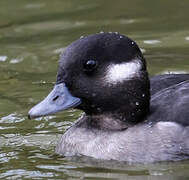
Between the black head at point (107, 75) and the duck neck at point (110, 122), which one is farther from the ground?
the black head at point (107, 75)

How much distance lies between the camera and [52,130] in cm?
891

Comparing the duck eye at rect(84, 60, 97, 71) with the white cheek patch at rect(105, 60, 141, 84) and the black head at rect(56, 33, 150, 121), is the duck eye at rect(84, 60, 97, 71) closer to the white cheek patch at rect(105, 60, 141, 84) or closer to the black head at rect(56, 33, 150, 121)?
the black head at rect(56, 33, 150, 121)

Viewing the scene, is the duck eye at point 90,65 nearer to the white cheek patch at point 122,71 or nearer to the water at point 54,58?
the white cheek patch at point 122,71

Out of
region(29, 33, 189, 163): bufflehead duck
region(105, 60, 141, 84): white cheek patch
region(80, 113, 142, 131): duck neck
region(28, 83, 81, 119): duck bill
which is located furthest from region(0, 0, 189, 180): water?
region(105, 60, 141, 84): white cheek patch

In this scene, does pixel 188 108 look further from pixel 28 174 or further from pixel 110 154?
pixel 28 174

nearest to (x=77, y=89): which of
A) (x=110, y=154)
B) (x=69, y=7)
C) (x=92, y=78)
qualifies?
(x=92, y=78)

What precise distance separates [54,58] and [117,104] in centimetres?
340

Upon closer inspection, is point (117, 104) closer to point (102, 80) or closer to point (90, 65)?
point (102, 80)

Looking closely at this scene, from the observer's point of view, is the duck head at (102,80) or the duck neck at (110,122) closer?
the duck head at (102,80)

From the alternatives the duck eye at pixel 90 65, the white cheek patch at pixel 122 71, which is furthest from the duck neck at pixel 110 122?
the duck eye at pixel 90 65

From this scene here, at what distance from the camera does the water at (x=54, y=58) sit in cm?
772

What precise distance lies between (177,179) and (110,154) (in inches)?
33.9

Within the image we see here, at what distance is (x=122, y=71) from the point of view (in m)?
7.78

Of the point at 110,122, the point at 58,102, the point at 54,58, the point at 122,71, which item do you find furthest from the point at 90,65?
the point at 54,58
